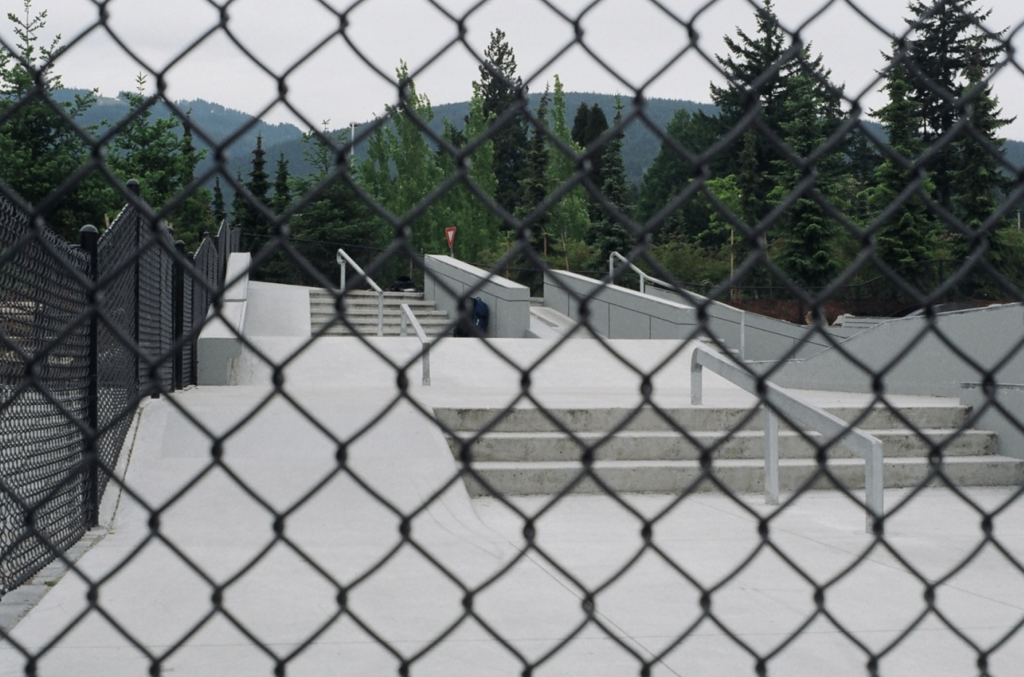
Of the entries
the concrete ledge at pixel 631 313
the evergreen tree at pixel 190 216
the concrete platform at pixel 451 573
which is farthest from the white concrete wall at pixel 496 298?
the concrete platform at pixel 451 573

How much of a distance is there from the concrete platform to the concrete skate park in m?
0.02

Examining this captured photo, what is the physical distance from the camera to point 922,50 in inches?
71.6

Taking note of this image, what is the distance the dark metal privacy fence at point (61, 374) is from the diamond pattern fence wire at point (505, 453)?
2cm

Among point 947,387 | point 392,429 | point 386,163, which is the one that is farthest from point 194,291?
point 386,163

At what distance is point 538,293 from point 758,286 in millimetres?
4742

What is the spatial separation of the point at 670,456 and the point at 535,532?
5.68 meters

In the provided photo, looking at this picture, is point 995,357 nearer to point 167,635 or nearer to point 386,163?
point 167,635

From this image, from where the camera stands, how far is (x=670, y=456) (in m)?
6.95

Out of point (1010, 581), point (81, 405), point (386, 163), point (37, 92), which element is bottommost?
point (1010, 581)

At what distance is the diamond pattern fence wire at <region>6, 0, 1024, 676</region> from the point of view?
4.49ft

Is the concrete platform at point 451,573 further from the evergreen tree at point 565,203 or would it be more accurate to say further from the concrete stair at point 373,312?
the evergreen tree at point 565,203

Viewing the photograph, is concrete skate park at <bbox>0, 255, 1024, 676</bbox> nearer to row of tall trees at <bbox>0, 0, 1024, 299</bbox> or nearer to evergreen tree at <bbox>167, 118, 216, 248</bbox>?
row of tall trees at <bbox>0, 0, 1024, 299</bbox>

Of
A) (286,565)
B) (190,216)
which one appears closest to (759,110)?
(286,565)

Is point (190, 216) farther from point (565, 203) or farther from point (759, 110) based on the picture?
point (759, 110)
